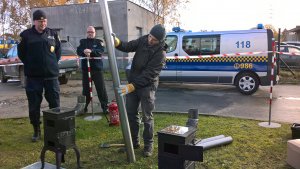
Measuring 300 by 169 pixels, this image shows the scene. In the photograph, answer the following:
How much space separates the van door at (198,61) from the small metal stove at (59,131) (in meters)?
7.22

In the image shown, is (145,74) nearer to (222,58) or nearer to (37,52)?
(37,52)

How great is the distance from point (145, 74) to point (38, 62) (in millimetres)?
1895

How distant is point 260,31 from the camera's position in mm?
9820

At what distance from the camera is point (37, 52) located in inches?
199

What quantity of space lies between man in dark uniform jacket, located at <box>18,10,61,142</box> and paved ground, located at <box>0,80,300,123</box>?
2513mm

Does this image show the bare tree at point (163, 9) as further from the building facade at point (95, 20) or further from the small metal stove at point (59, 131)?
the small metal stove at point (59, 131)

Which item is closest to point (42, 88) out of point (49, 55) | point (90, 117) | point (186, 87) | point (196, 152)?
point (49, 55)

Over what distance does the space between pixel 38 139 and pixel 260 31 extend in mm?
7518

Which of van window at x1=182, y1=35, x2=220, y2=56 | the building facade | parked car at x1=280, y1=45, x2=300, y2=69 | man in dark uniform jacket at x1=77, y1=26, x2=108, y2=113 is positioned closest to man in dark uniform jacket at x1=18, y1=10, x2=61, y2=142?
man in dark uniform jacket at x1=77, y1=26, x2=108, y2=113

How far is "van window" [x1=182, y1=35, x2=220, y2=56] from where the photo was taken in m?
10.5

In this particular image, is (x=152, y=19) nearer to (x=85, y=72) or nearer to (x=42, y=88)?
(x=85, y=72)

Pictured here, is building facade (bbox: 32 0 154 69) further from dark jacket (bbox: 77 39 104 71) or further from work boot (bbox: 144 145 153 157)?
work boot (bbox: 144 145 153 157)

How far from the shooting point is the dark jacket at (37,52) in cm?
505

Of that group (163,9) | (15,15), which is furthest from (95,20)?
(15,15)
